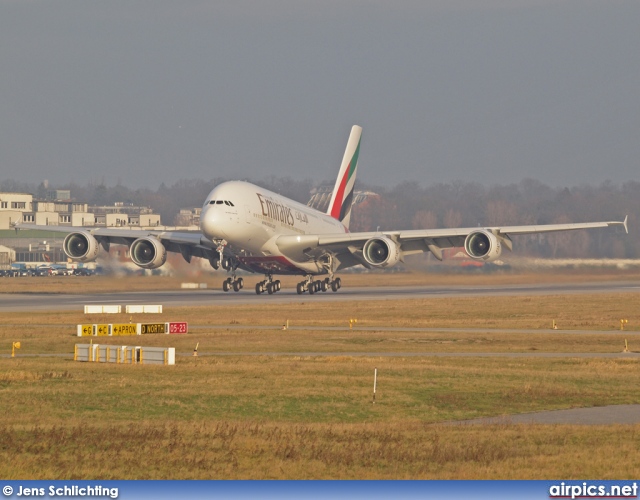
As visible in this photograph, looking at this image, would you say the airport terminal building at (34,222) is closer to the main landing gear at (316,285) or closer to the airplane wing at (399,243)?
the main landing gear at (316,285)

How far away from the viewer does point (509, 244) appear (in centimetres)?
7806

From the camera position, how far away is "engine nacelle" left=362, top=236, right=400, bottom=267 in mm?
76188

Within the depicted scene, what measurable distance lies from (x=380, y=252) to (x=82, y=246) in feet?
68.8

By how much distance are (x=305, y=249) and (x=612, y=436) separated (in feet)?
188

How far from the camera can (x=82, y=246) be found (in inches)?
3059

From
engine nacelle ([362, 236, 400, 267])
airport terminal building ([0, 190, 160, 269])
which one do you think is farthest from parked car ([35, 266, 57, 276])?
engine nacelle ([362, 236, 400, 267])

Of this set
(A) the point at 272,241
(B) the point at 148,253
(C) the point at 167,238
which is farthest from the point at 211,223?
(B) the point at 148,253

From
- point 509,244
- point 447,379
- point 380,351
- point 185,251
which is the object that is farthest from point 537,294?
point 447,379

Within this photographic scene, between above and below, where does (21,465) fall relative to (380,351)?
below

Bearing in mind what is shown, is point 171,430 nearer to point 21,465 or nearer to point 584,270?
point 21,465

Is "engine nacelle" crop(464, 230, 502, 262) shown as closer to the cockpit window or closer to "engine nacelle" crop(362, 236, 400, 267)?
"engine nacelle" crop(362, 236, 400, 267)

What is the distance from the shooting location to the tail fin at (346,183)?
96250mm

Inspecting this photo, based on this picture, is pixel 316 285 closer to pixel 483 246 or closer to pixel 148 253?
pixel 148 253

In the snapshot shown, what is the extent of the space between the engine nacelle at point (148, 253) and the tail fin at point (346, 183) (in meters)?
21.5
